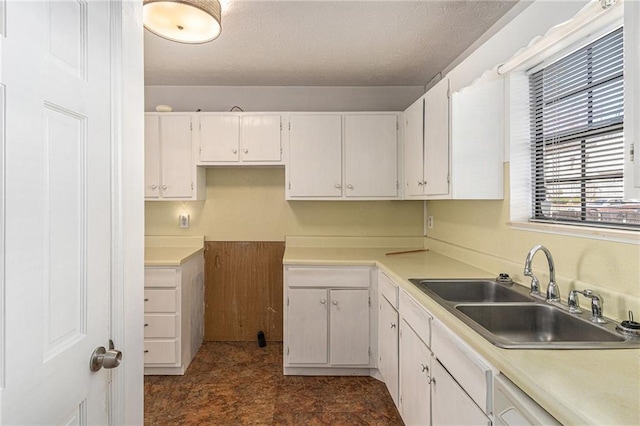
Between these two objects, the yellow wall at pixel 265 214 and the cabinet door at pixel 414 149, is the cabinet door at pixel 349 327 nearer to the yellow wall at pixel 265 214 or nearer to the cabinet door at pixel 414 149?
the yellow wall at pixel 265 214

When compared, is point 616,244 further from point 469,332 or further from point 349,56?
point 349,56

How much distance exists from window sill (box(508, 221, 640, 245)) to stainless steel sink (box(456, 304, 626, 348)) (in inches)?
12.9

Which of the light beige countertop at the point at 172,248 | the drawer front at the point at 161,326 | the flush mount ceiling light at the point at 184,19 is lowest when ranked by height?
the drawer front at the point at 161,326

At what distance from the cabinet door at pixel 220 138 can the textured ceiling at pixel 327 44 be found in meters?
0.42

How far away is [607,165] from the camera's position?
4.85 feet

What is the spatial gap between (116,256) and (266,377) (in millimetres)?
2134

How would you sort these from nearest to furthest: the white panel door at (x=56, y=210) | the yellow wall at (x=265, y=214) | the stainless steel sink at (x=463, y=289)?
the white panel door at (x=56, y=210) < the stainless steel sink at (x=463, y=289) < the yellow wall at (x=265, y=214)

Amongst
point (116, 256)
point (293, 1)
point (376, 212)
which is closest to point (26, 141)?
point (116, 256)

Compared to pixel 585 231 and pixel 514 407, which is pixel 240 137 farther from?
pixel 514 407

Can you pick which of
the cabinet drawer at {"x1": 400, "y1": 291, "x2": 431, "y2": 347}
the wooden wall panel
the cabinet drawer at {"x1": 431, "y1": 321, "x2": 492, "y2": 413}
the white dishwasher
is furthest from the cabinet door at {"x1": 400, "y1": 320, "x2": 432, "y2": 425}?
the wooden wall panel

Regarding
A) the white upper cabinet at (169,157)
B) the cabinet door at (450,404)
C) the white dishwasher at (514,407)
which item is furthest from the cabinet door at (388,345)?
the white upper cabinet at (169,157)

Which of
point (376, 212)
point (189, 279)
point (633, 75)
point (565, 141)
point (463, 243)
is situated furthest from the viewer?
point (376, 212)

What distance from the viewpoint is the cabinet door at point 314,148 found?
3.15 meters

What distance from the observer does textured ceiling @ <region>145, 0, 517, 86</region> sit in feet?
7.11
